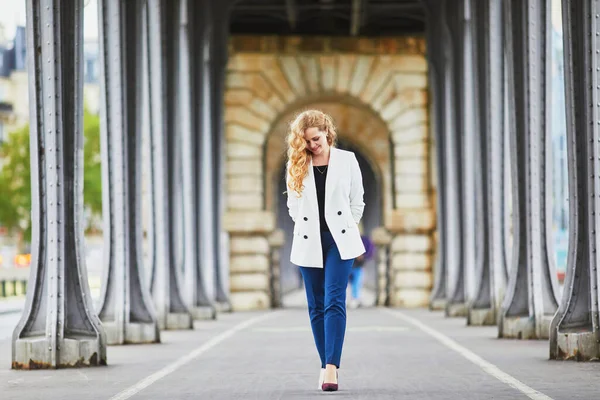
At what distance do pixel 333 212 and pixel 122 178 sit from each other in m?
7.79

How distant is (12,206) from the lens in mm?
74375

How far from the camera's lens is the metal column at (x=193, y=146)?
86.2ft

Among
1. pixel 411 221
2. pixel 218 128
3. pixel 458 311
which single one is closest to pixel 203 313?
pixel 458 311

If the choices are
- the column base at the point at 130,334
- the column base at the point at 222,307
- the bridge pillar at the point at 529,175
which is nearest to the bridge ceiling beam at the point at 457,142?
the column base at the point at 222,307

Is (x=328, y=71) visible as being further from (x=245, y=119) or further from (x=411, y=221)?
(x=411, y=221)

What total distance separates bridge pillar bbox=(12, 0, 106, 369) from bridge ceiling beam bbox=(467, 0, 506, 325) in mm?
9275

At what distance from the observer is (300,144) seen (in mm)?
10219

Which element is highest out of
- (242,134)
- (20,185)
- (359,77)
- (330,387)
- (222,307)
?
(359,77)

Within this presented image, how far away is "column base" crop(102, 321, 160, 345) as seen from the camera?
683 inches

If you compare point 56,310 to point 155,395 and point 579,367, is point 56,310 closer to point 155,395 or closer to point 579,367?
point 155,395

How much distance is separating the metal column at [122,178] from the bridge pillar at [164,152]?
11.4 ft

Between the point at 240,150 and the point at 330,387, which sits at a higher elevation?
the point at 240,150

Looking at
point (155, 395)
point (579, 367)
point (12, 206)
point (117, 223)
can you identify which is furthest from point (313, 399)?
point (12, 206)

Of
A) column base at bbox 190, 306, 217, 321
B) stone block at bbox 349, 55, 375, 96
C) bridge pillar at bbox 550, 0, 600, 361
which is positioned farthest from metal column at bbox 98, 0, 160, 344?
stone block at bbox 349, 55, 375, 96
